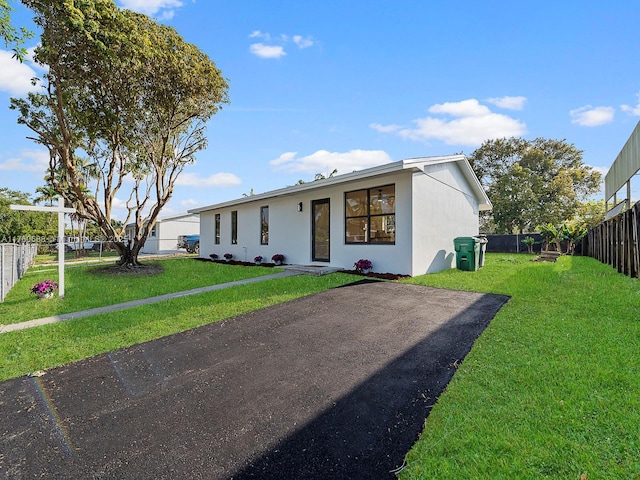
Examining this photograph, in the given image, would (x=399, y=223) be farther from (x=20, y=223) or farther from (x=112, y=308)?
(x=20, y=223)

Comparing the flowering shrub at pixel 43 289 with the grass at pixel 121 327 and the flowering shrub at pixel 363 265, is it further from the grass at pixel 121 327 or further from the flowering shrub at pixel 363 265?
the flowering shrub at pixel 363 265

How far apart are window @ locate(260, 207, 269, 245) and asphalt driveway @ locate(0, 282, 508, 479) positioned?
28.0 feet

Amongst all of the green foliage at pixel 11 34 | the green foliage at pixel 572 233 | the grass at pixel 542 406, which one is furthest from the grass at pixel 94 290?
the green foliage at pixel 572 233

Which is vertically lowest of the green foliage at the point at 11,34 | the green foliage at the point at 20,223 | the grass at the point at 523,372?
the grass at the point at 523,372

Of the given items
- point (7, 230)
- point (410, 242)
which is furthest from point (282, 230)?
point (7, 230)

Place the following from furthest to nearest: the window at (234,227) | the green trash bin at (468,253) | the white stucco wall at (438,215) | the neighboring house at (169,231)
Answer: the neighboring house at (169,231)
the window at (234,227)
the green trash bin at (468,253)
the white stucco wall at (438,215)

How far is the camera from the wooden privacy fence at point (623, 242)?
6.98 m

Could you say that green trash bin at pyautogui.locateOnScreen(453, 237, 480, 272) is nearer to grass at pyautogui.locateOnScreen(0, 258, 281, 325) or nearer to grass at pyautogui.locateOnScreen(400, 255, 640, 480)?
grass at pyautogui.locateOnScreen(400, 255, 640, 480)

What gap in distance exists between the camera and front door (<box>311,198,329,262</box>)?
34.6ft

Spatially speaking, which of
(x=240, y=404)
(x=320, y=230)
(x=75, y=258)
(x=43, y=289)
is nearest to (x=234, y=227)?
(x=320, y=230)

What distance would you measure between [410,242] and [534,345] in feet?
16.5

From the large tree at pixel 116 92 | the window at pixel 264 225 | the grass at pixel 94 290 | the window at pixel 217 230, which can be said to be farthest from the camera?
the window at pixel 217 230

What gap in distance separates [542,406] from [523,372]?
0.55 metres

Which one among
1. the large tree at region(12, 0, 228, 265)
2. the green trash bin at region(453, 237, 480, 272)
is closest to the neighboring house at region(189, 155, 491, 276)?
the green trash bin at region(453, 237, 480, 272)
